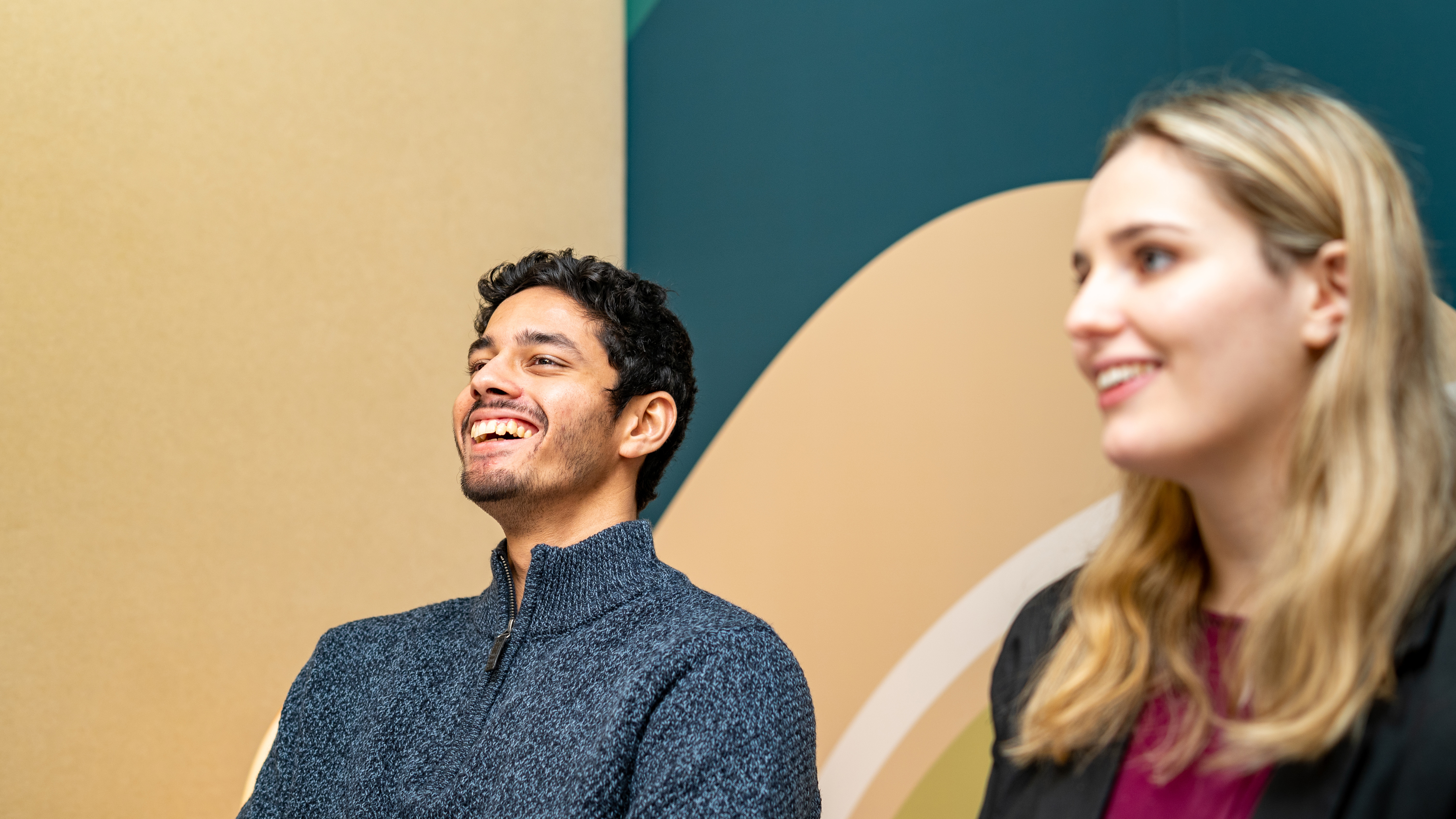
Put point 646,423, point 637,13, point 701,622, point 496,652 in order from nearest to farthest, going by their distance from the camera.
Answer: point 701,622, point 496,652, point 646,423, point 637,13

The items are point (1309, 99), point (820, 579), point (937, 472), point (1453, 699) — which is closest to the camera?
point (1453, 699)

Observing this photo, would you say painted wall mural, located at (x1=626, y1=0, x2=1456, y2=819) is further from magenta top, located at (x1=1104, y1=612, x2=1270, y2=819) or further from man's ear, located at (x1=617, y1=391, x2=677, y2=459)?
magenta top, located at (x1=1104, y1=612, x2=1270, y2=819)

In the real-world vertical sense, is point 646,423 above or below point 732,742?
above

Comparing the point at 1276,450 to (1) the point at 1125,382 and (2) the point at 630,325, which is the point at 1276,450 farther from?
(2) the point at 630,325

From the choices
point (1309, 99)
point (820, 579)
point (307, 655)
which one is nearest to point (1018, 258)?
point (820, 579)

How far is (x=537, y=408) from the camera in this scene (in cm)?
158

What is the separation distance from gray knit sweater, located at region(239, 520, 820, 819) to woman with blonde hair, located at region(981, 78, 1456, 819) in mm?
455

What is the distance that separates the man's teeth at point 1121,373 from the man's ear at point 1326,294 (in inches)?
4.2

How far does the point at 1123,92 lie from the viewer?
180cm

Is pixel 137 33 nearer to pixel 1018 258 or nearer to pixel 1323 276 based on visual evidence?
pixel 1018 258

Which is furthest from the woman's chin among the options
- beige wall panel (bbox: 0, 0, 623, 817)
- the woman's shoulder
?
beige wall panel (bbox: 0, 0, 623, 817)

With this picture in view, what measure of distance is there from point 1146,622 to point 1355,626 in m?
0.20

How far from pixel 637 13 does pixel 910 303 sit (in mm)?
1316

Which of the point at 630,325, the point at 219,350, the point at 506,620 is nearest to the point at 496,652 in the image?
the point at 506,620
